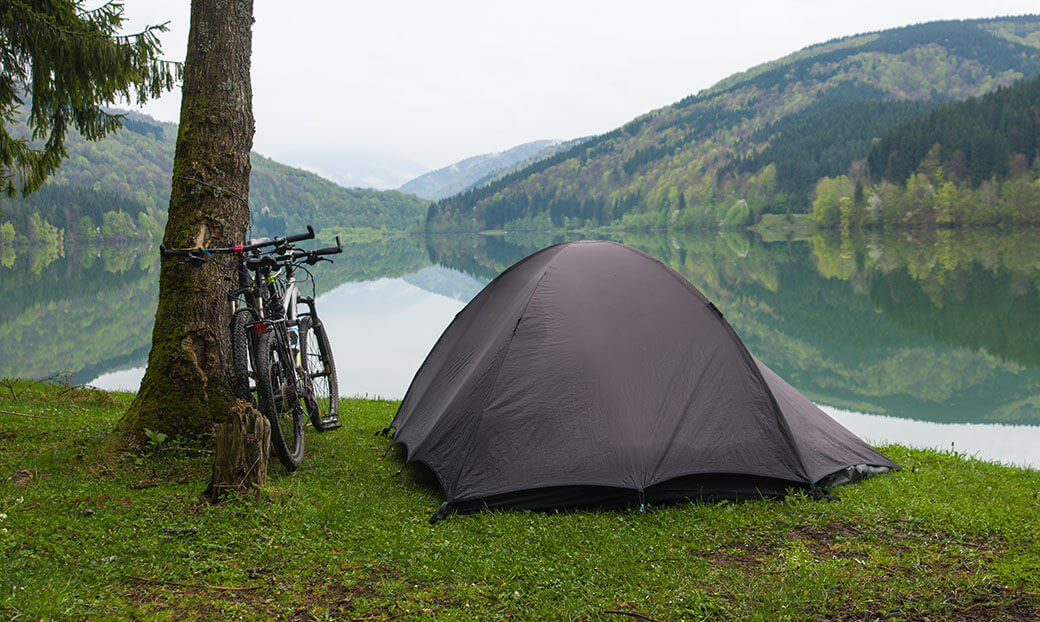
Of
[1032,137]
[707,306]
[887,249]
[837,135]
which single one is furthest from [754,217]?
[707,306]

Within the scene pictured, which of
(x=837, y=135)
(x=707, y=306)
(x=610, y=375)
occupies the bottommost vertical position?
(x=610, y=375)

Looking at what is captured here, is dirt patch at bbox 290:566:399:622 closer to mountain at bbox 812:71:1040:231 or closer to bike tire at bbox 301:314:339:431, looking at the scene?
bike tire at bbox 301:314:339:431

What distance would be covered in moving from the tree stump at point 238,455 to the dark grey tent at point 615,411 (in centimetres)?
143

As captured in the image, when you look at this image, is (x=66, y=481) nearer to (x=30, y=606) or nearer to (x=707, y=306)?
(x=30, y=606)

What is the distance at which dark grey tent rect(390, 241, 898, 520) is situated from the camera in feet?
17.7

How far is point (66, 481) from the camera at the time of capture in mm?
5254

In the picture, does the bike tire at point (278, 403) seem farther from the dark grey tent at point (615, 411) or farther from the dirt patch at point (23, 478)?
the dirt patch at point (23, 478)

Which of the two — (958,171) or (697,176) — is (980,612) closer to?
(958,171)

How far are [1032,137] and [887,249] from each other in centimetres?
3048

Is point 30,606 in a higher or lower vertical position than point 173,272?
lower

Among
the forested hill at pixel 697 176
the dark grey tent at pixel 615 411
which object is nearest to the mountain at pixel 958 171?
the forested hill at pixel 697 176

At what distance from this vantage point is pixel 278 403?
593cm

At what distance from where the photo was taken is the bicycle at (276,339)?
5.65 m

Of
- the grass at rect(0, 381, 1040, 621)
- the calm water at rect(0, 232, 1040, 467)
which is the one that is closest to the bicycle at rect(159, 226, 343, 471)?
the grass at rect(0, 381, 1040, 621)
